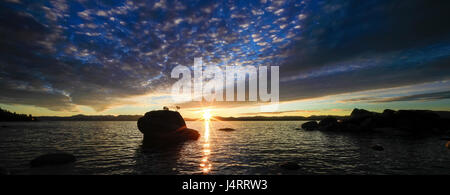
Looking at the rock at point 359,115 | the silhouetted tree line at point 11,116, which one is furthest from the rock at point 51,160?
the silhouetted tree line at point 11,116

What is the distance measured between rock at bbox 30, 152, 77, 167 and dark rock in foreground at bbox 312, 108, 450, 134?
2569 inches

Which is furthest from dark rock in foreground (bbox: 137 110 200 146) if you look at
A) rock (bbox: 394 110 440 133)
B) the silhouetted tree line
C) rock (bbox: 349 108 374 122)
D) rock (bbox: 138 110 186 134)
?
the silhouetted tree line

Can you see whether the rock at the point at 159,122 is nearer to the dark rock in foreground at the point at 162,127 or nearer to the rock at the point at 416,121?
the dark rock in foreground at the point at 162,127

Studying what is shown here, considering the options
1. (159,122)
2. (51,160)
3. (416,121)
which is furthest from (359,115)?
(51,160)

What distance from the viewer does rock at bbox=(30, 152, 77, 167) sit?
43.1ft

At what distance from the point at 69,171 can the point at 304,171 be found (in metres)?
16.6

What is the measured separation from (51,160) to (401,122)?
7338 centimetres

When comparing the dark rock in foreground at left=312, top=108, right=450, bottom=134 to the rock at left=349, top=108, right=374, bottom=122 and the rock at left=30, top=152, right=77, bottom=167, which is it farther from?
the rock at left=30, top=152, right=77, bottom=167

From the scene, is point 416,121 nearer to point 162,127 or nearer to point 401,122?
point 401,122

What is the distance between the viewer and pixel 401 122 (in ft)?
159

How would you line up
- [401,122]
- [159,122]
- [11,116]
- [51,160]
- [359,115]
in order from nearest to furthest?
[51,160], [159,122], [401,122], [359,115], [11,116]
